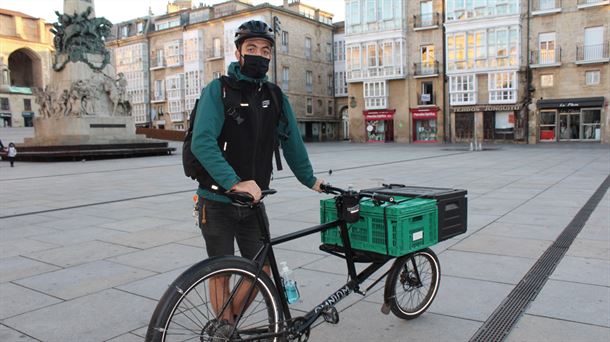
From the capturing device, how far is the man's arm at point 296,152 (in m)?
3.38

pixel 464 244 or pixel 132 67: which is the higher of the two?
pixel 132 67

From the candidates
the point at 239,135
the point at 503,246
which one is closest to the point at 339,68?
the point at 503,246

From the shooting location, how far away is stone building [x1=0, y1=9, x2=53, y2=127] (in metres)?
68.4

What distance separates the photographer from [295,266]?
210 inches

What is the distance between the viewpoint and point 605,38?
36062 millimetres

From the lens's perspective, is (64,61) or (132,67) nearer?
(64,61)

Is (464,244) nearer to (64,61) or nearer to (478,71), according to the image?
(64,61)

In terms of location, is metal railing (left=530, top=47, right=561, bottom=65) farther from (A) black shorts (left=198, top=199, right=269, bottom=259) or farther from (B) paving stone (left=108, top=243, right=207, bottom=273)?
(A) black shorts (left=198, top=199, right=269, bottom=259)

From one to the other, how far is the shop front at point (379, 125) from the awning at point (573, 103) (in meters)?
12.2

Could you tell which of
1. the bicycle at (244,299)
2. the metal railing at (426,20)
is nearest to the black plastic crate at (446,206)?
the bicycle at (244,299)

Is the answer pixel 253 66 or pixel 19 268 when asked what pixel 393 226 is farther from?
pixel 19 268

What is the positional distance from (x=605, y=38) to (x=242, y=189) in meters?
40.7

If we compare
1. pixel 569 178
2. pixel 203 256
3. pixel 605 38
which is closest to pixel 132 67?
pixel 605 38

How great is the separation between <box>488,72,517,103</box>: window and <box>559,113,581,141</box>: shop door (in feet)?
12.5
